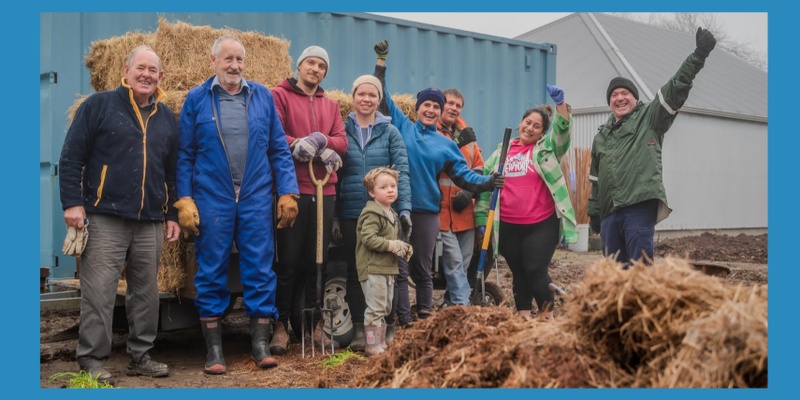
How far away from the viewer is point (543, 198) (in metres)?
5.70

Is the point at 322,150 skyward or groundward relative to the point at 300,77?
groundward

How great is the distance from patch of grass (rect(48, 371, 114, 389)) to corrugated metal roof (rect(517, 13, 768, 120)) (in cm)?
662

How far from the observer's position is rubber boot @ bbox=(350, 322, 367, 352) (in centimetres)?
539

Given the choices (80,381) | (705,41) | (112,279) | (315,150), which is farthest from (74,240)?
(705,41)

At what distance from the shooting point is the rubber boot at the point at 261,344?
16.0 feet

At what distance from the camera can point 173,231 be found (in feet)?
15.9

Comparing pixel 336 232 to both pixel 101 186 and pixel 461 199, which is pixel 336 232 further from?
pixel 101 186

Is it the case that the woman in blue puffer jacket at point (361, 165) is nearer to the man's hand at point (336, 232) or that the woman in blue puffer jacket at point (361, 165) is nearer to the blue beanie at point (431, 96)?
the man's hand at point (336, 232)

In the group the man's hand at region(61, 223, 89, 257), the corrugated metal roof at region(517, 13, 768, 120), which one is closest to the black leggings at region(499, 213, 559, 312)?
the man's hand at region(61, 223, 89, 257)

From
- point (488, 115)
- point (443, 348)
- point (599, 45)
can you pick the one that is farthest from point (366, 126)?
point (599, 45)

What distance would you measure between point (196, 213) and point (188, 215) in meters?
0.05

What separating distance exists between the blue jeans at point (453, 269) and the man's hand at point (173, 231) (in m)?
1.96

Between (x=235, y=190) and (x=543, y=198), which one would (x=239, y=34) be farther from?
(x=543, y=198)

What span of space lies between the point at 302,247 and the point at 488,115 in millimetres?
4575
